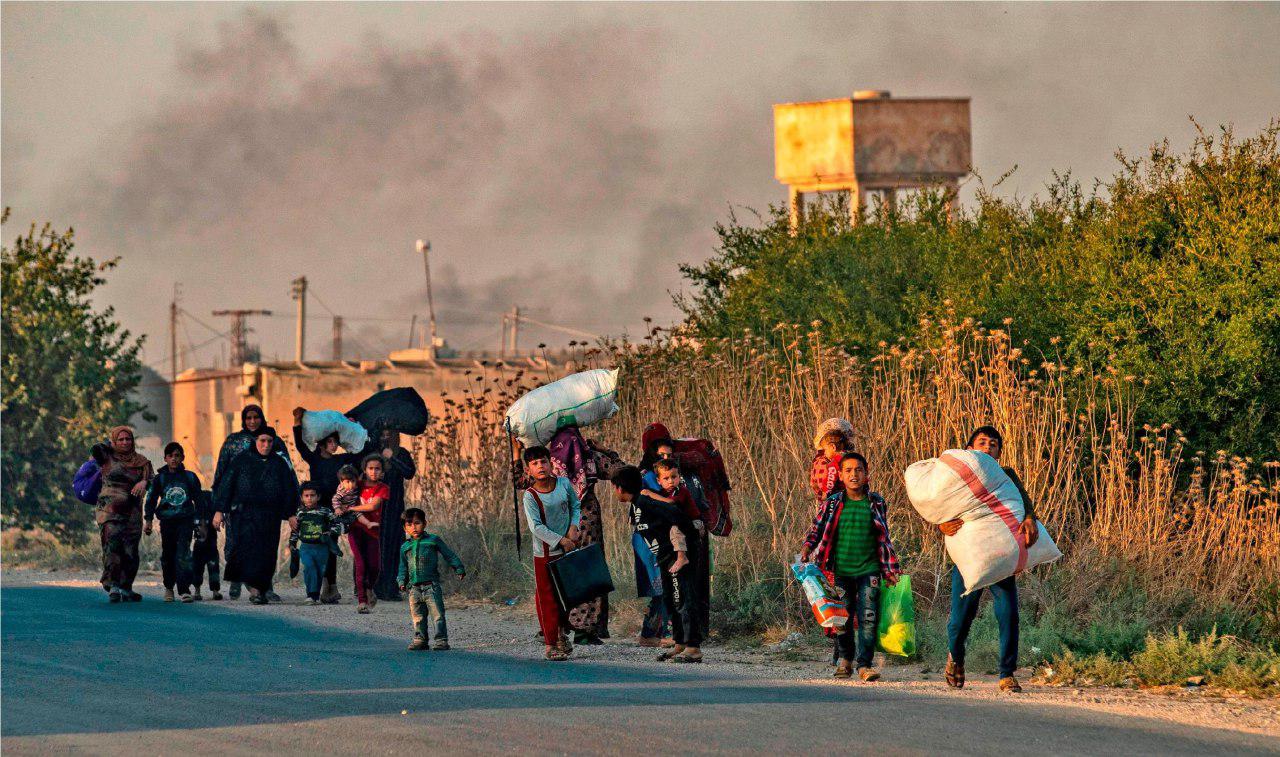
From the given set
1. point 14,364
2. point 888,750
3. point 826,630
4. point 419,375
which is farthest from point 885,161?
point 888,750

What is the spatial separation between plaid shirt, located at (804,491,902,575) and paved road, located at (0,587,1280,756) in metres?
0.89

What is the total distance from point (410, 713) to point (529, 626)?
6173 millimetres

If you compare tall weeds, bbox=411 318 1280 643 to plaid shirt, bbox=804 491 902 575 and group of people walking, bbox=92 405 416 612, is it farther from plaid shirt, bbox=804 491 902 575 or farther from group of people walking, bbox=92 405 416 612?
plaid shirt, bbox=804 491 902 575

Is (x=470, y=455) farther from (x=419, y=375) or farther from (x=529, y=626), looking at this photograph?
(x=419, y=375)

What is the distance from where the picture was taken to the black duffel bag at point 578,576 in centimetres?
Answer: 1379

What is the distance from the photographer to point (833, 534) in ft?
40.5

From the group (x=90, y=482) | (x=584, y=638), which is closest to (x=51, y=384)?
(x=90, y=482)

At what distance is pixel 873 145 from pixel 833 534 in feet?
89.4

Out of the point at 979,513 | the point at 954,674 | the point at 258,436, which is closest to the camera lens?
the point at 979,513

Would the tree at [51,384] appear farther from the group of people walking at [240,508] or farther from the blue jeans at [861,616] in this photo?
the blue jeans at [861,616]

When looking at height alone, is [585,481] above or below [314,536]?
above

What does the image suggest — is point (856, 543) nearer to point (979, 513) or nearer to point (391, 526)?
point (979, 513)

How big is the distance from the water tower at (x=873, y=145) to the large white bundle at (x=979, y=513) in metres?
26.8

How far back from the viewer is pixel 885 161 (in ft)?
127
